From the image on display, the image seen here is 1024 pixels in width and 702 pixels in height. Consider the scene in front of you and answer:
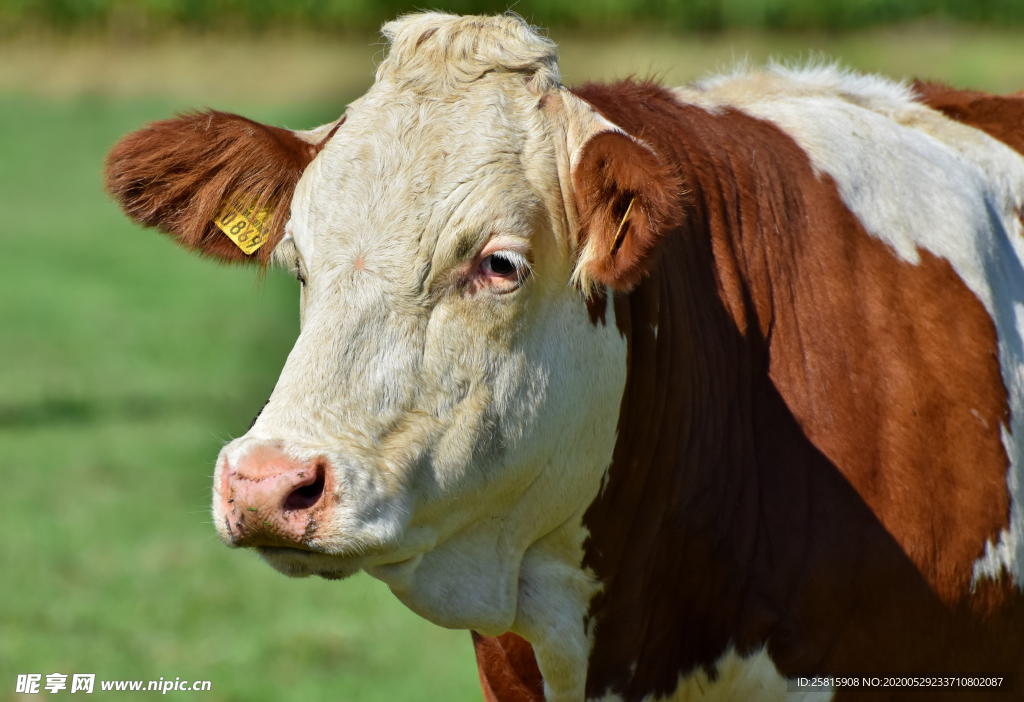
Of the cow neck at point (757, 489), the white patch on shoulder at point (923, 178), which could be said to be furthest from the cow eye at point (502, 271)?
the white patch on shoulder at point (923, 178)

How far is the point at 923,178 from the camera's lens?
10.0 ft

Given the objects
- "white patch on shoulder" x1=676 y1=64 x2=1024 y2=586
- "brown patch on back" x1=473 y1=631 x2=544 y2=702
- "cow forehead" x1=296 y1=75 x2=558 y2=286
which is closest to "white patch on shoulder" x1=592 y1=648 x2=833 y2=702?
"brown patch on back" x1=473 y1=631 x2=544 y2=702

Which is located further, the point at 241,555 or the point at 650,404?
the point at 241,555

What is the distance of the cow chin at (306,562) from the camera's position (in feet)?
7.46

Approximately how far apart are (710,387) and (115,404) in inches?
314

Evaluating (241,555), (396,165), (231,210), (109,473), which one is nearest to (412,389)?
(396,165)

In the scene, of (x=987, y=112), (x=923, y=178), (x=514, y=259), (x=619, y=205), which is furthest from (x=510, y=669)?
(x=987, y=112)

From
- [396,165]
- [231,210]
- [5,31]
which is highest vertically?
[396,165]

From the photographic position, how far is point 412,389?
2389mm

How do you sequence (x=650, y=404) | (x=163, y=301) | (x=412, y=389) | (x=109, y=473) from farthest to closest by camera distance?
(x=163, y=301)
(x=109, y=473)
(x=650, y=404)
(x=412, y=389)

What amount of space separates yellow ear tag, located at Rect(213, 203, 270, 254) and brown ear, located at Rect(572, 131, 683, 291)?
0.84 m

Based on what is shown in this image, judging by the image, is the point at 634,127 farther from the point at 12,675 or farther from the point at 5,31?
the point at 5,31

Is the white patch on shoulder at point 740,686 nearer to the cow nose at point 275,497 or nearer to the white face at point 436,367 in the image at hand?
the white face at point 436,367

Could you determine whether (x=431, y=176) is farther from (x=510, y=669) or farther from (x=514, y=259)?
(x=510, y=669)
